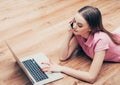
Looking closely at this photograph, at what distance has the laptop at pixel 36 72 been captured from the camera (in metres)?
1.66

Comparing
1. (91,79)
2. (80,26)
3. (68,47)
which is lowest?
(91,79)

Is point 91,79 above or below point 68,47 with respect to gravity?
below

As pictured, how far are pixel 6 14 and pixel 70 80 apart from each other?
1.23 m

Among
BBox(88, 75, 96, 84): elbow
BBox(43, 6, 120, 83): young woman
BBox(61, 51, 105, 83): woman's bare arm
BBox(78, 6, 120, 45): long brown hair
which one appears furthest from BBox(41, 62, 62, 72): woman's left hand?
BBox(78, 6, 120, 45): long brown hair

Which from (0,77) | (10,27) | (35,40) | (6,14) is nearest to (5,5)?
(6,14)

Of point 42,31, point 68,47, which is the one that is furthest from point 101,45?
point 42,31

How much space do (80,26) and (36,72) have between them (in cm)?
45

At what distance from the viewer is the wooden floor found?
1.78m

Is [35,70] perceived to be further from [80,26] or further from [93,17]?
[93,17]

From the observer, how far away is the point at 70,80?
1718mm

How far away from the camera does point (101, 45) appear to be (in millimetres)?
1620

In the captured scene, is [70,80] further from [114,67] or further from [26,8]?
[26,8]

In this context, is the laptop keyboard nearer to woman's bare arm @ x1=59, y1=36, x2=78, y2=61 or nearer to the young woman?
the young woman

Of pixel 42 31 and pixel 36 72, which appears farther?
pixel 42 31
